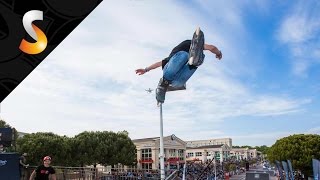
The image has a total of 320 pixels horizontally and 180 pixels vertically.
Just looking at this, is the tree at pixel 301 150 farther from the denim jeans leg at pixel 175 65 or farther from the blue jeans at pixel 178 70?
the denim jeans leg at pixel 175 65

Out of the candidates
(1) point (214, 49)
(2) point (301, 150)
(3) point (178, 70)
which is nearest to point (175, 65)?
(3) point (178, 70)

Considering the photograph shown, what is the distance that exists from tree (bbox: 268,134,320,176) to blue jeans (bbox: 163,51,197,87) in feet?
98.8

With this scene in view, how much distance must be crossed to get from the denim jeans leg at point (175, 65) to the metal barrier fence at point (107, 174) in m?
3.41

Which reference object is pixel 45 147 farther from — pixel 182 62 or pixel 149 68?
pixel 182 62

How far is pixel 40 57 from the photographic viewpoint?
33.1ft

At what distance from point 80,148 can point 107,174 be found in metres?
31.5

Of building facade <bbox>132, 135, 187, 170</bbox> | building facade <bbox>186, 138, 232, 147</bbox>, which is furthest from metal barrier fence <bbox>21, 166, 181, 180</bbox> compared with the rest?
building facade <bbox>186, 138, 232, 147</bbox>

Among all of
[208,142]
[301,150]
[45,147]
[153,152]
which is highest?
[208,142]

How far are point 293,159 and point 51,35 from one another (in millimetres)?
36637

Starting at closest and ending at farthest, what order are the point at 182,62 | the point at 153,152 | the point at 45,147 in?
the point at 182,62 < the point at 45,147 < the point at 153,152

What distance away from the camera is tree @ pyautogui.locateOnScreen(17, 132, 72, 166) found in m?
40.1

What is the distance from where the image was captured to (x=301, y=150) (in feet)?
129

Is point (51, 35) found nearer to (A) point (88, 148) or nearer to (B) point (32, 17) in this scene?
(B) point (32, 17)

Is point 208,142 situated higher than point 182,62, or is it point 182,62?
point 182,62
